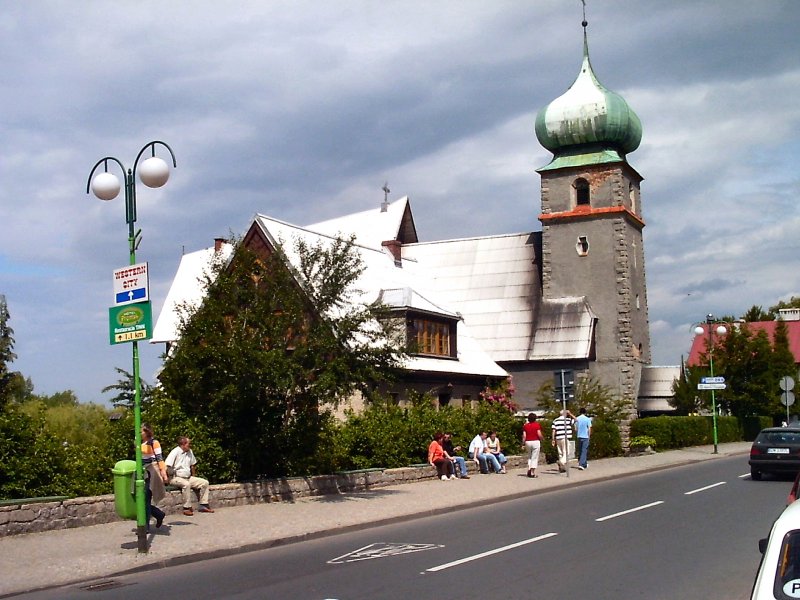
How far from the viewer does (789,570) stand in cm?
532

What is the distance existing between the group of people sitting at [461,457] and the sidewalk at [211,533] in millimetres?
1525

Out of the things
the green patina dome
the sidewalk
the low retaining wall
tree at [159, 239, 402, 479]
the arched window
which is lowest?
the sidewalk

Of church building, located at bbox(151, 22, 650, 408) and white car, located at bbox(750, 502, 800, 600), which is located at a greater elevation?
church building, located at bbox(151, 22, 650, 408)

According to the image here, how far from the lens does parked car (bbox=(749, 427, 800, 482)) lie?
24328 mm

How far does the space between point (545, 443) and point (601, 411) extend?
5730 millimetres

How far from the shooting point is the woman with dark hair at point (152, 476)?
1449 centimetres

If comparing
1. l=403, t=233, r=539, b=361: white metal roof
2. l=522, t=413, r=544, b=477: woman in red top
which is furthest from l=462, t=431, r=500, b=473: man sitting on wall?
l=403, t=233, r=539, b=361: white metal roof

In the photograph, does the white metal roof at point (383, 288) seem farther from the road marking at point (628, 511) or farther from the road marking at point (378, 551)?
the road marking at point (378, 551)

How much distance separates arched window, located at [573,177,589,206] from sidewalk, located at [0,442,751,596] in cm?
2732

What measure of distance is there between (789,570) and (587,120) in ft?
148

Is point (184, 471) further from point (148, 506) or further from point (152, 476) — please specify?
point (148, 506)

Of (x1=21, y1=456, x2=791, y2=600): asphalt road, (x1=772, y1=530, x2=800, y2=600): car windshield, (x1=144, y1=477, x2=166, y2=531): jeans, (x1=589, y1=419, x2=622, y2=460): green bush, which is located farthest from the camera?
(x1=589, y1=419, x2=622, y2=460): green bush

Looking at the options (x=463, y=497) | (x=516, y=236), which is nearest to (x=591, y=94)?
(x=516, y=236)

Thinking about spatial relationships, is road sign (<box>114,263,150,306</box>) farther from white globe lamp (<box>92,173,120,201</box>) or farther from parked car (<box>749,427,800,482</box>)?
parked car (<box>749,427,800,482</box>)
